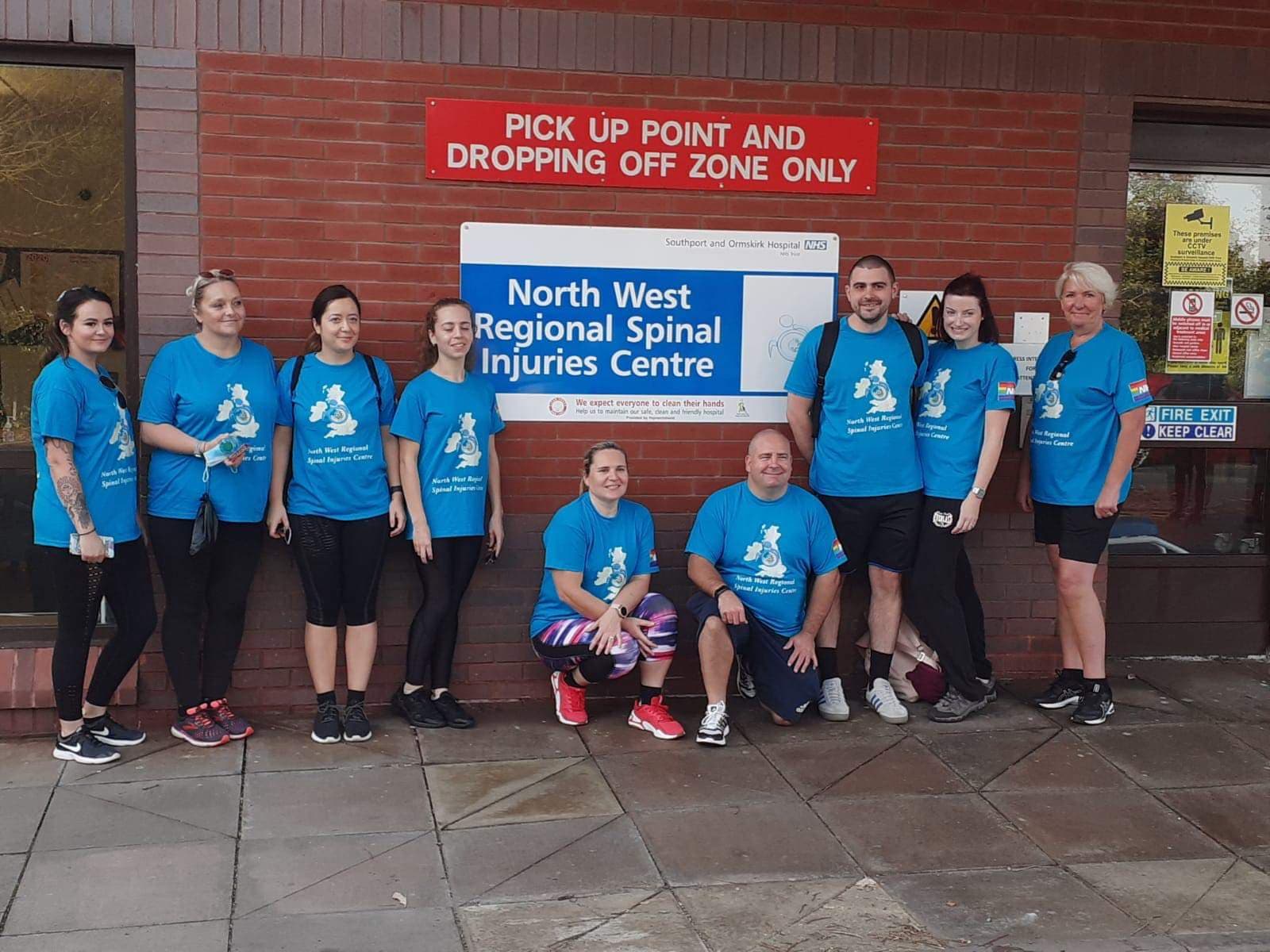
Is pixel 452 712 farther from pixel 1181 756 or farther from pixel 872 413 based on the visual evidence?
pixel 1181 756

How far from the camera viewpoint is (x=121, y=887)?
3701mm

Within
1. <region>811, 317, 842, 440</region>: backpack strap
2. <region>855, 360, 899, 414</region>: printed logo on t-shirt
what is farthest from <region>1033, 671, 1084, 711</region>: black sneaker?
<region>811, 317, 842, 440</region>: backpack strap

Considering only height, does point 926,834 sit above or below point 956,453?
below

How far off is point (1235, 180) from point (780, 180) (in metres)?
2.46

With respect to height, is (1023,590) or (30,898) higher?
(1023,590)

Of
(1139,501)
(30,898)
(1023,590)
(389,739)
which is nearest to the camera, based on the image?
(30,898)

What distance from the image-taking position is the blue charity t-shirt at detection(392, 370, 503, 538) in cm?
501

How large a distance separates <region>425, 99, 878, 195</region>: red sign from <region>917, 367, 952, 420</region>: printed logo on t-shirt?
925 millimetres

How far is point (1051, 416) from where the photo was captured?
525cm

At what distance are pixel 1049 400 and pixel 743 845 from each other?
2.37 m

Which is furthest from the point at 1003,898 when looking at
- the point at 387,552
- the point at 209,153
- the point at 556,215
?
the point at 209,153

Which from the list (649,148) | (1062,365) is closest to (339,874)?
(649,148)

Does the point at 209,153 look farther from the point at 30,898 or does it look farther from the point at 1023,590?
the point at 1023,590

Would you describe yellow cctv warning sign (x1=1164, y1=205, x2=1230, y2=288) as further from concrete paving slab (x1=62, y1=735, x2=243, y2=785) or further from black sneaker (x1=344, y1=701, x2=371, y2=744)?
concrete paving slab (x1=62, y1=735, x2=243, y2=785)
